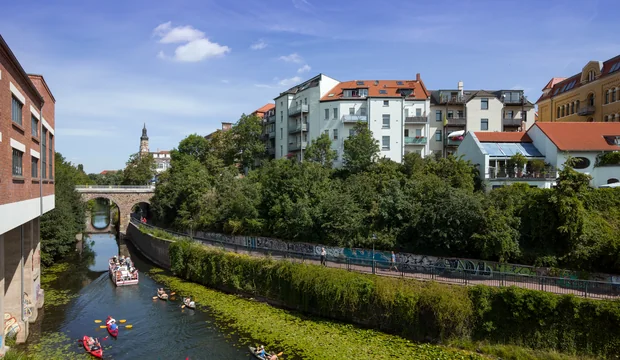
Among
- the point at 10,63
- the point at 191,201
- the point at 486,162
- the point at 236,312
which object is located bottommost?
the point at 236,312

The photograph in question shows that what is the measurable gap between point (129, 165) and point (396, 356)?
80329mm

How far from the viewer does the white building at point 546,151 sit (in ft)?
109

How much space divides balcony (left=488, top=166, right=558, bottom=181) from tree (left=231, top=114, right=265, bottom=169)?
3381 centimetres

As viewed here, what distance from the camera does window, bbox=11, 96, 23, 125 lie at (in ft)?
55.2

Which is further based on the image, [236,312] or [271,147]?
[271,147]

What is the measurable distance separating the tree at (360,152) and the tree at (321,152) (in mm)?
2758

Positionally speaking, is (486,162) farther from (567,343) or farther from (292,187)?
(567,343)

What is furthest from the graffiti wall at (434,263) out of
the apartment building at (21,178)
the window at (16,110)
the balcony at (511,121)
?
the balcony at (511,121)

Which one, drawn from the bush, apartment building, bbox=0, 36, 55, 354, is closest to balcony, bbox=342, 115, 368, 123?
the bush

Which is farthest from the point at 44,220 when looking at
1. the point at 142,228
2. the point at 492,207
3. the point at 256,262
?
the point at 492,207

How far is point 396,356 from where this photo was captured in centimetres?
1859

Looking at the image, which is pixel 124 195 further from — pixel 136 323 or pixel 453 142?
pixel 453 142

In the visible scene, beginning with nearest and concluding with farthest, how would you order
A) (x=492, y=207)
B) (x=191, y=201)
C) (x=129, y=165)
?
1. (x=492, y=207)
2. (x=191, y=201)
3. (x=129, y=165)

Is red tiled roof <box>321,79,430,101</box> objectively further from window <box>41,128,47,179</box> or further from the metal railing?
window <box>41,128,47,179</box>
